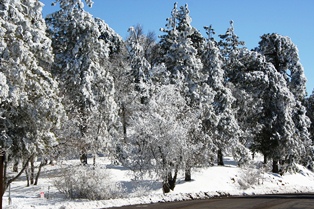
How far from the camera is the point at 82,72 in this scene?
33.7 metres

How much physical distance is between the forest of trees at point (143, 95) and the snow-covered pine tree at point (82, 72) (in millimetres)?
91

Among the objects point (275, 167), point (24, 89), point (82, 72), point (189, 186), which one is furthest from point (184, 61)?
point (24, 89)

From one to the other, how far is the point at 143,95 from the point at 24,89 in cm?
2228

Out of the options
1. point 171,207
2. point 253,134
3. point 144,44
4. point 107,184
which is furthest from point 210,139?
point 144,44

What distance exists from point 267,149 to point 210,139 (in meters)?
8.77

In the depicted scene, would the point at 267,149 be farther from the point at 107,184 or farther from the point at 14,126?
the point at 14,126

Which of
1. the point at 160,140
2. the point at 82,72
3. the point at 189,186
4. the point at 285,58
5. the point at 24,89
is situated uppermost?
the point at 285,58

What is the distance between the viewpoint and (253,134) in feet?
138

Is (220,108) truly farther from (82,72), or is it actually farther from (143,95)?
(82,72)

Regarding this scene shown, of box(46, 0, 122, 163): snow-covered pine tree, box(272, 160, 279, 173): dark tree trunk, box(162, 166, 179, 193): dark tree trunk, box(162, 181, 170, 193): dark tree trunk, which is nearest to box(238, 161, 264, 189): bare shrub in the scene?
box(162, 166, 179, 193): dark tree trunk

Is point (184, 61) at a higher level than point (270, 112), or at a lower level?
higher

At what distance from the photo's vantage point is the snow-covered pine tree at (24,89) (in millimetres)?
16109

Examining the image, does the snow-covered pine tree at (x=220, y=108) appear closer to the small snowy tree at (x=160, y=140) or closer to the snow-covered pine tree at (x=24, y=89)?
the small snowy tree at (x=160, y=140)

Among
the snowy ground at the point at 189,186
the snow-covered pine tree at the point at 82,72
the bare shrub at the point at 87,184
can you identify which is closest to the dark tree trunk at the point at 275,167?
the snowy ground at the point at 189,186
